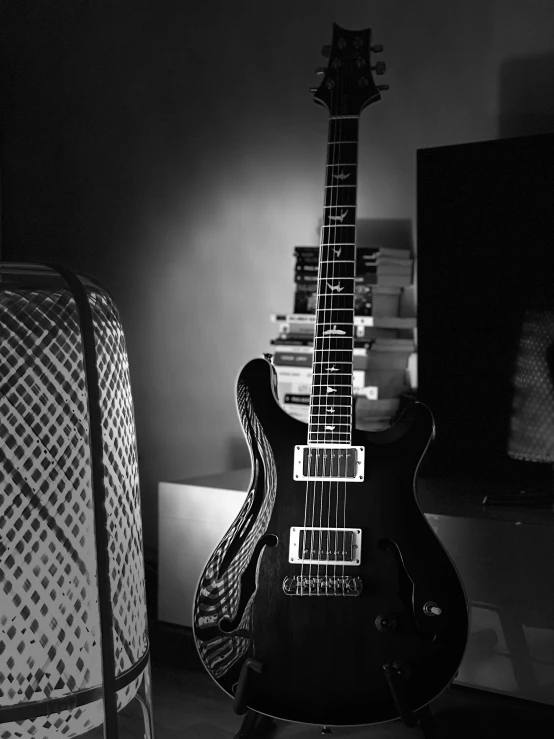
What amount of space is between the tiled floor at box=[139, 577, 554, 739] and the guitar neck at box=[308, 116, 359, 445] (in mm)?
701

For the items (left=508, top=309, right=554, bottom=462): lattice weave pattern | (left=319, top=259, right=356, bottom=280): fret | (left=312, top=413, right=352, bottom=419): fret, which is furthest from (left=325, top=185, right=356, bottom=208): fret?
(left=508, top=309, right=554, bottom=462): lattice weave pattern

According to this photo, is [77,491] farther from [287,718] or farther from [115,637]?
[287,718]

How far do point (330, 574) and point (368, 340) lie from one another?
0.97m

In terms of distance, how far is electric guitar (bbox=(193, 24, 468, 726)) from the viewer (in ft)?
4.95

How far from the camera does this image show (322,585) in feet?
5.11

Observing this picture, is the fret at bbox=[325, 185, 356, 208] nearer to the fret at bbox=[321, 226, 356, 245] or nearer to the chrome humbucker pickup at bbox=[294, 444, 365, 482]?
the fret at bbox=[321, 226, 356, 245]

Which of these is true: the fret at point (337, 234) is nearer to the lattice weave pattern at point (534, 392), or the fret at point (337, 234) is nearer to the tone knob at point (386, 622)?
the lattice weave pattern at point (534, 392)

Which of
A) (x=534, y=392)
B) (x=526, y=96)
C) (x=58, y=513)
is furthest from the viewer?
(x=526, y=96)

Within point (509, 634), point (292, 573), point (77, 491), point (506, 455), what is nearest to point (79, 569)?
point (77, 491)

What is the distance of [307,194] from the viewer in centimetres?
271

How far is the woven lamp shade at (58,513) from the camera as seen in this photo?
0.82ft

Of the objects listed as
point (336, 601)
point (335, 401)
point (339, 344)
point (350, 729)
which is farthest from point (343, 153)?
point (350, 729)

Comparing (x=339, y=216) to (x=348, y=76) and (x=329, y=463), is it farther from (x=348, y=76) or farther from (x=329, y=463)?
(x=329, y=463)

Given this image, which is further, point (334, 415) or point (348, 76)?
point (348, 76)
